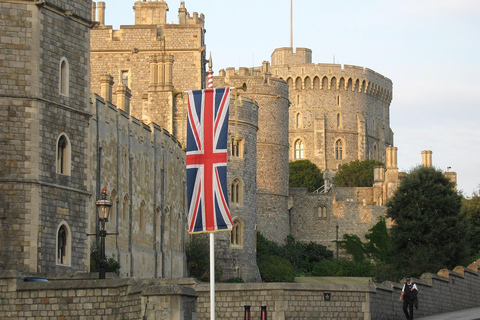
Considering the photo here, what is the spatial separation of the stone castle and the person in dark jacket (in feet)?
26.3

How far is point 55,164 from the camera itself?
106 feet

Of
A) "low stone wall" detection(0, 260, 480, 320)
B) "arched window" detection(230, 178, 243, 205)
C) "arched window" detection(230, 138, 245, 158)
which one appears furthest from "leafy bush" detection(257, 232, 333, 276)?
"low stone wall" detection(0, 260, 480, 320)

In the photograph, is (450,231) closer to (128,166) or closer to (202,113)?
(128,166)

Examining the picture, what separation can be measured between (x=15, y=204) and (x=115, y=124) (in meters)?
12.8

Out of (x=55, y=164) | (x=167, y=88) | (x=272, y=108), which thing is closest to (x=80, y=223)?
(x=55, y=164)

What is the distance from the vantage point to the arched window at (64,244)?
3228 centimetres

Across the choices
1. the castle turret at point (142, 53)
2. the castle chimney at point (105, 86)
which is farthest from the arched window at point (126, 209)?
the castle turret at point (142, 53)

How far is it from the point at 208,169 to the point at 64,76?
835 cm

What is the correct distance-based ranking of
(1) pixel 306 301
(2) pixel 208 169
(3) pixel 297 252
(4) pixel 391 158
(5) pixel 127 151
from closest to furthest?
(2) pixel 208 169 < (1) pixel 306 301 < (5) pixel 127 151 < (3) pixel 297 252 < (4) pixel 391 158

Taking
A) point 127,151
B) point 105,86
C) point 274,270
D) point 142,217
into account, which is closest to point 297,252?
point 274,270

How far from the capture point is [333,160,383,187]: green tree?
366 ft

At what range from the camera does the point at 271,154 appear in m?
74.6

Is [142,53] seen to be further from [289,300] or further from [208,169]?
[208,169]

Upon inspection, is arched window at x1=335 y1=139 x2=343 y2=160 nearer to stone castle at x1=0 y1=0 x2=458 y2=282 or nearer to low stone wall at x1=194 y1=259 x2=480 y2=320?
stone castle at x1=0 y1=0 x2=458 y2=282
